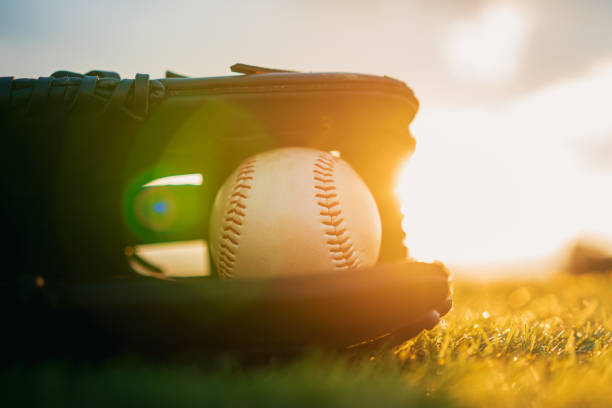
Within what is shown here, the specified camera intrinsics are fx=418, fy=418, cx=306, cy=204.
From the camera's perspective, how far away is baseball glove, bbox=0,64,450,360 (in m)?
1.14

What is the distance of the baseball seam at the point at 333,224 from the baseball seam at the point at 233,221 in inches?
11.0

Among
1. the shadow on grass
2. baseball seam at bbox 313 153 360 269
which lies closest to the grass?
the shadow on grass

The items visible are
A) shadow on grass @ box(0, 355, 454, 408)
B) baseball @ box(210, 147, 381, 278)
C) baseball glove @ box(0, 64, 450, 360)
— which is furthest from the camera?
baseball @ box(210, 147, 381, 278)

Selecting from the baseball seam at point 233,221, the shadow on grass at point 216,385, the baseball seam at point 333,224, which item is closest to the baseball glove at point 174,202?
the shadow on grass at point 216,385

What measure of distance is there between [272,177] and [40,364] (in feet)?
3.13

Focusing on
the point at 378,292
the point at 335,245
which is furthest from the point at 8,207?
the point at 378,292

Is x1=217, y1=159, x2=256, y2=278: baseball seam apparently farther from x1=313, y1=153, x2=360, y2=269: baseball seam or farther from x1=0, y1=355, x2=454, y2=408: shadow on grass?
x1=0, y1=355, x2=454, y2=408: shadow on grass

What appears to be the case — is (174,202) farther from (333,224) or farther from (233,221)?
(333,224)

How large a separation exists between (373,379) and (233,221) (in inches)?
33.7

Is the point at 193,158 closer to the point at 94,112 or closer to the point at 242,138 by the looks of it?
the point at 242,138

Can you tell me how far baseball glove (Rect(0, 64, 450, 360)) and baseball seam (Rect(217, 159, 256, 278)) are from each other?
0.21m

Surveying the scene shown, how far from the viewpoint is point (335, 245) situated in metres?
1.59

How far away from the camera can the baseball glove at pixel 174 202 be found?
114cm

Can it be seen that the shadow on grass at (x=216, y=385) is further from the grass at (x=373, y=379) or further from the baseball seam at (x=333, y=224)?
the baseball seam at (x=333, y=224)
